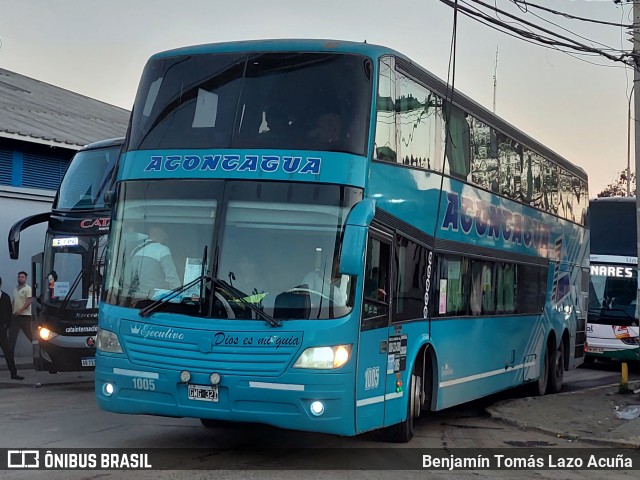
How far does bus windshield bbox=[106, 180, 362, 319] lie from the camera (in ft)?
28.7

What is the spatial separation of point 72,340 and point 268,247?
7.82m

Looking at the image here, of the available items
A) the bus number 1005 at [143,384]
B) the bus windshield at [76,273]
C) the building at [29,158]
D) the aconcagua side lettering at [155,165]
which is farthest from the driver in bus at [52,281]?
the bus number 1005 at [143,384]

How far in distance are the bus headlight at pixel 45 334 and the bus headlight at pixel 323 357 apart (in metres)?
8.24

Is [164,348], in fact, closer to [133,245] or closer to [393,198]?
[133,245]

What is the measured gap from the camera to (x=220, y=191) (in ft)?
29.8

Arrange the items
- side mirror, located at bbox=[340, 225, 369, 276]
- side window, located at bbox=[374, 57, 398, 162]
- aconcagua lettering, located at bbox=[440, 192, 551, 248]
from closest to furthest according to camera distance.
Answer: side mirror, located at bbox=[340, 225, 369, 276]
side window, located at bbox=[374, 57, 398, 162]
aconcagua lettering, located at bbox=[440, 192, 551, 248]

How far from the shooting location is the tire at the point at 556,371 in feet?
60.2

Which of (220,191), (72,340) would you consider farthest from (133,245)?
(72,340)

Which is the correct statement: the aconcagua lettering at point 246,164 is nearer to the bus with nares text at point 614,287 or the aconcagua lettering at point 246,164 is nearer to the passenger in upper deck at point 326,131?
the passenger in upper deck at point 326,131

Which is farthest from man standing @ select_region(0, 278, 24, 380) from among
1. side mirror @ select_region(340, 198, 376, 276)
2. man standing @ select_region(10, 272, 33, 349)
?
side mirror @ select_region(340, 198, 376, 276)

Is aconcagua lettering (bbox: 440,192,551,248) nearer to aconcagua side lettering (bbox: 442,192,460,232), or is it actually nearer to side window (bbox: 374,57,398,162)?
aconcagua side lettering (bbox: 442,192,460,232)

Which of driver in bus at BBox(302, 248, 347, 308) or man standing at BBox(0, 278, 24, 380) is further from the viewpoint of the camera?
man standing at BBox(0, 278, 24, 380)

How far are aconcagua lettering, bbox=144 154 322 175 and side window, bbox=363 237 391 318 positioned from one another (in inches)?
39.6

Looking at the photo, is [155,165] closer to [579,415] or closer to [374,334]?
[374,334]
